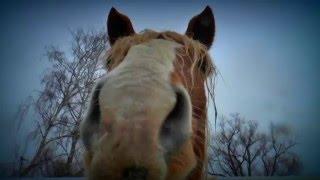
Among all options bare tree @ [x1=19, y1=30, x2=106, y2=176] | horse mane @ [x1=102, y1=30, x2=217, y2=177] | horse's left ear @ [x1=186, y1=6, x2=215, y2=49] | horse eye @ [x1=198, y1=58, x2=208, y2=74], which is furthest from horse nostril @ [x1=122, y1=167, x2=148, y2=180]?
bare tree @ [x1=19, y1=30, x2=106, y2=176]

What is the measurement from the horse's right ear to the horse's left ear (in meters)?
0.22

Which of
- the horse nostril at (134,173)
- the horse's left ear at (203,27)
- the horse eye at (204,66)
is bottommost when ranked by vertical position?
the horse nostril at (134,173)

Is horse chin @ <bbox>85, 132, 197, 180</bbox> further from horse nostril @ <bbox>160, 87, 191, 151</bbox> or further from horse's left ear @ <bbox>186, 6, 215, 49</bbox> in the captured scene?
horse's left ear @ <bbox>186, 6, 215, 49</bbox>

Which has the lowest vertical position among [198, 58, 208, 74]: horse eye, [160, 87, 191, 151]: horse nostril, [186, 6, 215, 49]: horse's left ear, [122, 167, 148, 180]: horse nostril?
[122, 167, 148, 180]: horse nostril

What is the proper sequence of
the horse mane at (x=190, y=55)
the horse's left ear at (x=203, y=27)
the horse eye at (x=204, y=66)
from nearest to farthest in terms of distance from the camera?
the horse mane at (x=190, y=55), the horse eye at (x=204, y=66), the horse's left ear at (x=203, y=27)

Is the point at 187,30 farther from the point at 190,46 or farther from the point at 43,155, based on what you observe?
the point at 43,155

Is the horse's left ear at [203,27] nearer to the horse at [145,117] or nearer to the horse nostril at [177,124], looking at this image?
the horse at [145,117]

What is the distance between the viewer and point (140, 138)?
2.04 feet

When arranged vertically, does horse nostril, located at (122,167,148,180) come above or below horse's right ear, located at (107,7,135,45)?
below

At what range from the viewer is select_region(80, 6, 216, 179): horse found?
0.62m

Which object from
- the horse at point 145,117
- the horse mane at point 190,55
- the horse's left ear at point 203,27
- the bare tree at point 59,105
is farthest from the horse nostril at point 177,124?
the bare tree at point 59,105

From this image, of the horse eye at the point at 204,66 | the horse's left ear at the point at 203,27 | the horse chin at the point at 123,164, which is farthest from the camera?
the horse's left ear at the point at 203,27

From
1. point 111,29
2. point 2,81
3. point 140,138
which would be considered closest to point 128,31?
point 111,29

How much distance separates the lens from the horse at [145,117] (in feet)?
2.02
